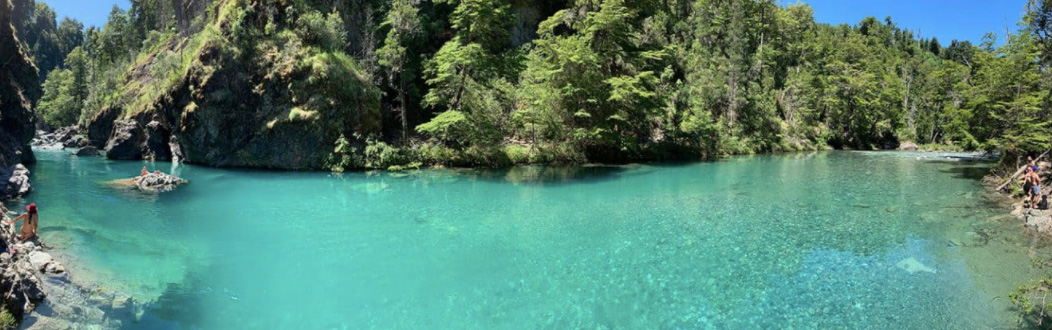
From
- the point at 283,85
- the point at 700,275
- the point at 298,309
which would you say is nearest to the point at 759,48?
the point at 283,85

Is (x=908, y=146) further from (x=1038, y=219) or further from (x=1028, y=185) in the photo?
(x=1038, y=219)

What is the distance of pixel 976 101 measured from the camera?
2761cm

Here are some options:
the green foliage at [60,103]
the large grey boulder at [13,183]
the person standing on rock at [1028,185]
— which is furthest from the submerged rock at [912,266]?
the green foliage at [60,103]

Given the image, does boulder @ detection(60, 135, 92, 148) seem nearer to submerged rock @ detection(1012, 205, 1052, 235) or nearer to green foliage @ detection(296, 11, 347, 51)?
green foliage @ detection(296, 11, 347, 51)

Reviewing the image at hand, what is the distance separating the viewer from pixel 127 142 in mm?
41938

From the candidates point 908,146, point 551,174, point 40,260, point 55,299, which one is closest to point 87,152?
point 551,174

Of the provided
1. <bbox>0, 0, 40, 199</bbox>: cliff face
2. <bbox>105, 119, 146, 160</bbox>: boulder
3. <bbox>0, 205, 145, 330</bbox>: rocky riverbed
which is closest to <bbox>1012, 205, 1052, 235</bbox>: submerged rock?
<bbox>0, 205, 145, 330</bbox>: rocky riverbed

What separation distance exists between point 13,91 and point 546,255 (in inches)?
1333

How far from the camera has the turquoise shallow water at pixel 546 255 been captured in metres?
9.13

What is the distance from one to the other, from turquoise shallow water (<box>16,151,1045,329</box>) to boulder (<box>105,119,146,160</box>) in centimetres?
2088

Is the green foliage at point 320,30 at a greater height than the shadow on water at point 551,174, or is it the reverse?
the green foliage at point 320,30

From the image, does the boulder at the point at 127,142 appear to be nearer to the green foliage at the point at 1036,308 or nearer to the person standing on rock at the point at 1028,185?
the green foliage at the point at 1036,308

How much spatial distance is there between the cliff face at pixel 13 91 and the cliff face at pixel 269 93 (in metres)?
7.55

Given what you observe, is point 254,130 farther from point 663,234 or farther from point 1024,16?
point 1024,16
